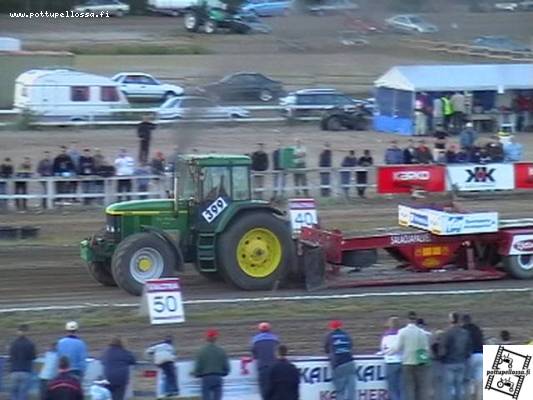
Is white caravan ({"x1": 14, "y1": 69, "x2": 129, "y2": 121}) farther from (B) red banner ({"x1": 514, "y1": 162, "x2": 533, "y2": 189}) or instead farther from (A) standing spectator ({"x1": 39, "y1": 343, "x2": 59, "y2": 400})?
(A) standing spectator ({"x1": 39, "y1": 343, "x2": 59, "y2": 400})

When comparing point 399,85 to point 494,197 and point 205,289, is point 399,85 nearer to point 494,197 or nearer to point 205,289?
point 494,197

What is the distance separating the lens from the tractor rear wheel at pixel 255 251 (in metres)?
19.5

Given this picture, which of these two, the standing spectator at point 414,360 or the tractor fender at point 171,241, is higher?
the tractor fender at point 171,241

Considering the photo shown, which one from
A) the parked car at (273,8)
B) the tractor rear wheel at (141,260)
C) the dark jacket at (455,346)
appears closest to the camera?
the dark jacket at (455,346)

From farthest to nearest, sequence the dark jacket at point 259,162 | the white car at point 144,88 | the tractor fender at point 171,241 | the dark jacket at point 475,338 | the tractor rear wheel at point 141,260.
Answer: the white car at point 144,88 < the dark jacket at point 259,162 < the tractor fender at point 171,241 < the tractor rear wheel at point 141,260 < the dark jacket at point 475,338

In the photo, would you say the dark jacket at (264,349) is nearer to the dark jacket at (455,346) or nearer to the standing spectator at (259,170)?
the dark jacket at (455,346)

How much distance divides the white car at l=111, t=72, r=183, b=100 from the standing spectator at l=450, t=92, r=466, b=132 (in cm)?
874

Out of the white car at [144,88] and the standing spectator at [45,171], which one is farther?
the white car at [144,88]

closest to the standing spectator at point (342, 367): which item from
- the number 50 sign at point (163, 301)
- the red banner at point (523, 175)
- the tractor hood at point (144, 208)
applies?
the number 50 sign at point (163, 301)

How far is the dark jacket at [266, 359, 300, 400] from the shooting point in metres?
13.4

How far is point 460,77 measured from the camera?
1527 inches

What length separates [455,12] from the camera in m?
16.6

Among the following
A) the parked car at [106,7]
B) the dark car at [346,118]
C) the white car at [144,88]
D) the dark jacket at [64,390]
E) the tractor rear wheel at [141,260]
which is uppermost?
the parked car at [106,7]

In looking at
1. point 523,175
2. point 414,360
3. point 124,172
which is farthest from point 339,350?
point 523,175
